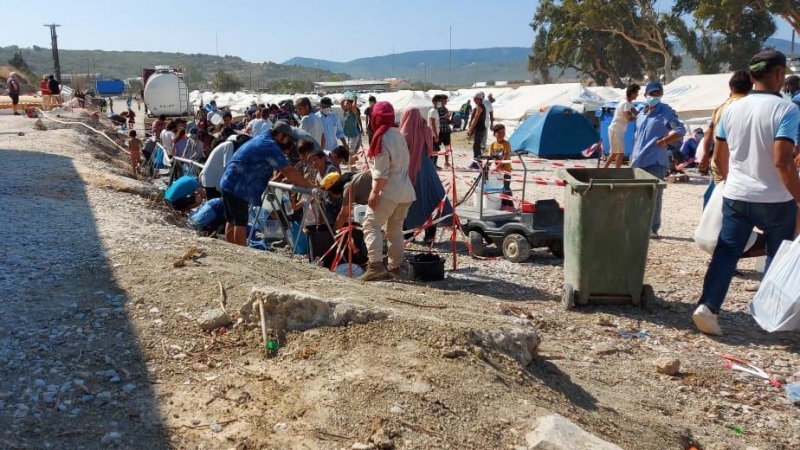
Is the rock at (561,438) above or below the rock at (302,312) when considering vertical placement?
below

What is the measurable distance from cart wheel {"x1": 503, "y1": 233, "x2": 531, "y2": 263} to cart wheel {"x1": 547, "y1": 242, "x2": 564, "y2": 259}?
25cm

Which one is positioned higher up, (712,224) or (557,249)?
(712,224)

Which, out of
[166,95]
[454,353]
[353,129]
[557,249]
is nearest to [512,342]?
[454,353]

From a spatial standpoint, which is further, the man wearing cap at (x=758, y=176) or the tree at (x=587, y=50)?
the tree at (x=587, y=50)

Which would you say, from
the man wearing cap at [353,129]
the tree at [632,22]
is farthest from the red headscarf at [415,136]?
the tree at [632,22]

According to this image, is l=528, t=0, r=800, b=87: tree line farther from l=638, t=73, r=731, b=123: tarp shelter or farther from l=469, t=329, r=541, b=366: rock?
l=469, t=329, r=541, b=366: rock

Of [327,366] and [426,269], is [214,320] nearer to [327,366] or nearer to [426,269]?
[327,366]

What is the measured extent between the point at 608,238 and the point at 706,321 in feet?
3.08

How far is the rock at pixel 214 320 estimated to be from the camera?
423 cm

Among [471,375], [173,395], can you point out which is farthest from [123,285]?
[471,375]

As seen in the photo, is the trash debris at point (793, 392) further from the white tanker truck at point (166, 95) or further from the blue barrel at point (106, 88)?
the blue barrel at point (106, 88)

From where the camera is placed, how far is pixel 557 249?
796cm

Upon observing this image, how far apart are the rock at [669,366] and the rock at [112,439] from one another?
3182 millimetres

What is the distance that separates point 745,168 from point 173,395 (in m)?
3.91
